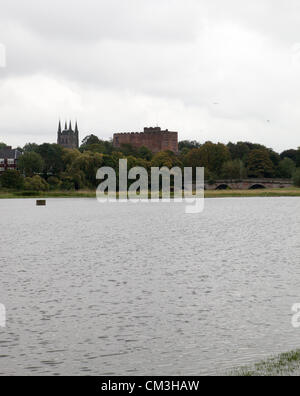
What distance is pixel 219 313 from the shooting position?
23578 mm

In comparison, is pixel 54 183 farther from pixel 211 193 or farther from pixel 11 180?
pixel 211 193

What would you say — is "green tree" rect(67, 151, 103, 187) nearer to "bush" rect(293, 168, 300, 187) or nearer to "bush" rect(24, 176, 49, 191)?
"bush" rect(24, 176, 49, 191)

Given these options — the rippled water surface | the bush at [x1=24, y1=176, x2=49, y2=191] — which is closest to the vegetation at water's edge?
the rippled water surface

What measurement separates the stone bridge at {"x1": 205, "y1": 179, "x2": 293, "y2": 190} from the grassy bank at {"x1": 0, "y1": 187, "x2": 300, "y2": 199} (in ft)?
15.9

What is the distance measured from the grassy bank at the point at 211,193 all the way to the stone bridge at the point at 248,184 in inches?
191

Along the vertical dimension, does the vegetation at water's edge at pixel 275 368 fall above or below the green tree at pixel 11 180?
below

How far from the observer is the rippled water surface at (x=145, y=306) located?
17672 mm

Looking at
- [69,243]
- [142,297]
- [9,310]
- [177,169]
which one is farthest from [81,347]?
[177,169]

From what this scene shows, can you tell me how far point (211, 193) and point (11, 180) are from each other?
204 feet

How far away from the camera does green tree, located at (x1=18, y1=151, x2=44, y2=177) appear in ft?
636

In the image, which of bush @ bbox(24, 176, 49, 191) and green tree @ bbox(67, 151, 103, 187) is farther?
bush @ bbox(24, 176, 49, 191)

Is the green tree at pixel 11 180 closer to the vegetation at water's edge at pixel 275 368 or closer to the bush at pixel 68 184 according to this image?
the bush at pixel 68 184

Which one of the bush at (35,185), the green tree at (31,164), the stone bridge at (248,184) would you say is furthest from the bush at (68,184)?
the stone bridge at (248,184)

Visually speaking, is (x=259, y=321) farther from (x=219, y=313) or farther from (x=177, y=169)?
(x=177, y=169)
